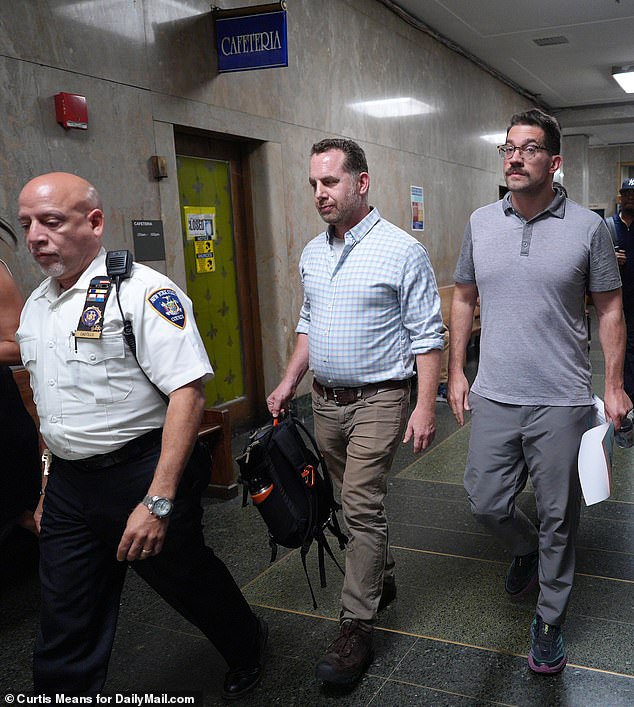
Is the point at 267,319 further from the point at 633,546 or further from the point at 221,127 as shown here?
the point at 633,546

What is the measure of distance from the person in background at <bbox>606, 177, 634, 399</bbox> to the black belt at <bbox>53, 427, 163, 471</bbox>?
3876mm

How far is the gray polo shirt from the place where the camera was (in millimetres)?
2504

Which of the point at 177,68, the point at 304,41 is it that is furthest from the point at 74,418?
the point at 304,41

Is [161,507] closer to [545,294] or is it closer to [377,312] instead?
[377,312]

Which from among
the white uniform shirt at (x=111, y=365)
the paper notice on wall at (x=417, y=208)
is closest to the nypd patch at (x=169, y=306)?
the white uniform shirt at (x=111, y=365)

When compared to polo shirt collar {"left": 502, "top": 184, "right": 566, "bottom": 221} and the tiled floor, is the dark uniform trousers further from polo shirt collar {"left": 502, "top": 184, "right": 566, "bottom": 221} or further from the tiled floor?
polo shirt collar {"left": 502, "top": 184, "right": 566, "bottom": 221}

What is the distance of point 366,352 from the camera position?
2.64 metres

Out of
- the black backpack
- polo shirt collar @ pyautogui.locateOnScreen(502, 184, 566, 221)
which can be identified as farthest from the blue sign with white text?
the black backpack

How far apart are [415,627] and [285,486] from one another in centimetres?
83

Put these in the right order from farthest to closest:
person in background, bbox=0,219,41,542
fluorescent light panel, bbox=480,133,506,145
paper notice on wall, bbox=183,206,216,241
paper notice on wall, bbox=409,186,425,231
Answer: fluorescent light panel, bbox=480,133,506,145
paper notice on wall, bbox=409,186,425,231
paper notice on wall, bbox=183,206,216,241
person in background, bbox=0,219,41,542

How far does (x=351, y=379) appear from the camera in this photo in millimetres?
2664

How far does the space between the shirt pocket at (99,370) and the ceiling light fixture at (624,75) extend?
37.4ft

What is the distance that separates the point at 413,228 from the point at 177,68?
418cm

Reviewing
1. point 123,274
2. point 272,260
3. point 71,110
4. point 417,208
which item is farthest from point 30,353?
point 417,208
